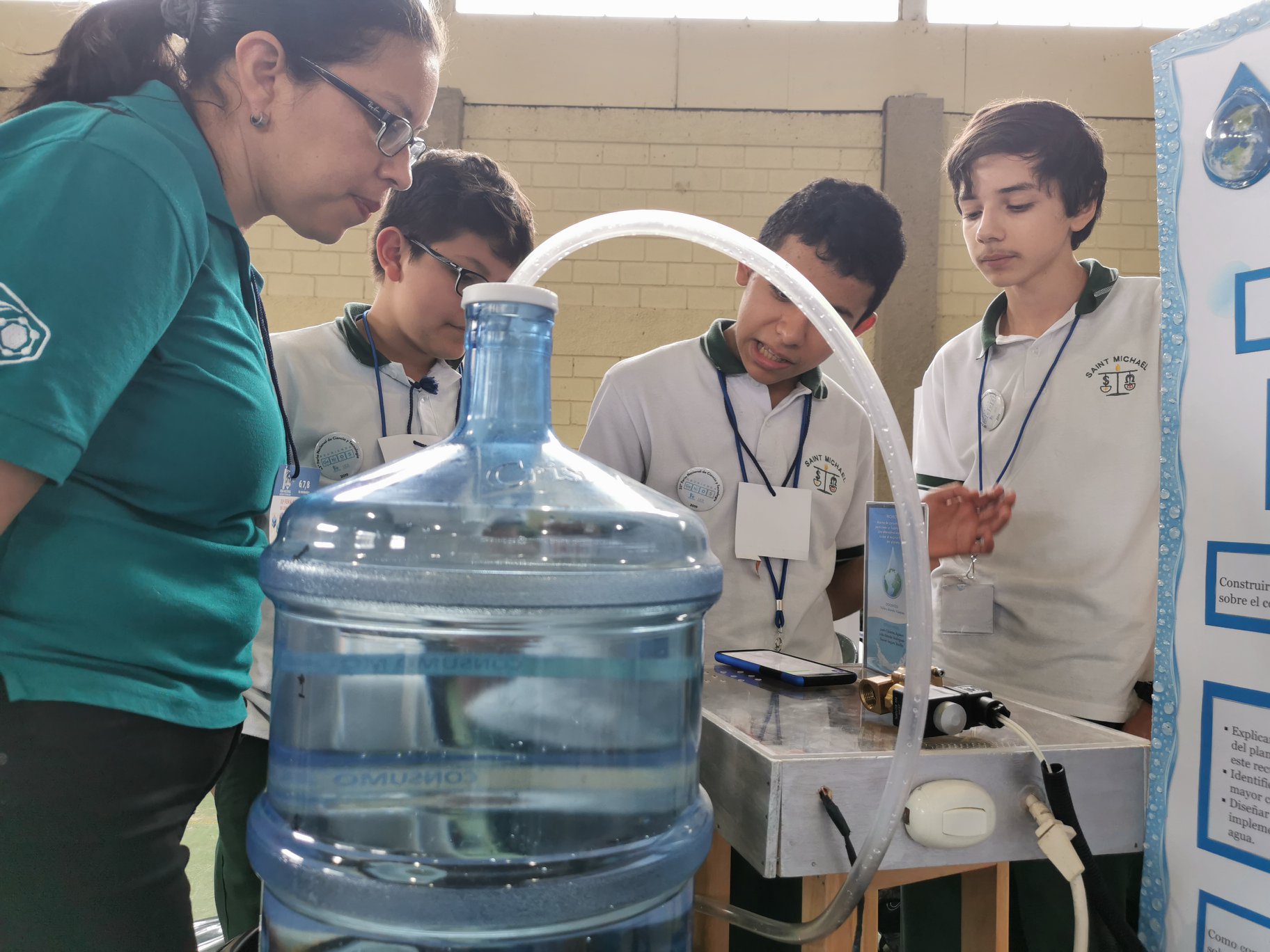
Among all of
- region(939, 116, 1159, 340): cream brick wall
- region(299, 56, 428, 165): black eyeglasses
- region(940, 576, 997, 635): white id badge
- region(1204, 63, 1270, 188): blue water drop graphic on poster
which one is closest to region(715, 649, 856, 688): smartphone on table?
region(940, 576, 997, 635): white id badge

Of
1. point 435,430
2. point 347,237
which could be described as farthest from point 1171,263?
point 347,237

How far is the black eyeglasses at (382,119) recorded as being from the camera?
77 cm

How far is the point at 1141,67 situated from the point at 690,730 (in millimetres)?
4629

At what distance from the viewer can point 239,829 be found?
1285mm

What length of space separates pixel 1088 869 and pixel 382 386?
1.22 metres

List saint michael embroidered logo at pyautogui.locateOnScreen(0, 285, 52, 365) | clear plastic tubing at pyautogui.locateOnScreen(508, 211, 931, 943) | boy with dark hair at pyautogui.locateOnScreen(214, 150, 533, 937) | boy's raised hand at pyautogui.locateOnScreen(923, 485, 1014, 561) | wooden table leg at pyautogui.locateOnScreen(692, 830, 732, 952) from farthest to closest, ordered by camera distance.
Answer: boy with dark hair at pyautogui.locateOnScreen(214, 150, 533, 937), boy's raised hand at pyautogui.locateOnScreen(923, 485, 1014, 561), wooden table leg at pyautogui.locateOnScreen(692, 830, 732, 952), clear plastic tubing at pyautogui.locateOnScreen(508, 211, 931, 943), saint michael embroidered logo at pyautogui.locateOnScreen(0, 285, 52, 365)

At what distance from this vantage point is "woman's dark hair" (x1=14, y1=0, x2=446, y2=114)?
0.71m

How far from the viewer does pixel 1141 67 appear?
13.2 feet

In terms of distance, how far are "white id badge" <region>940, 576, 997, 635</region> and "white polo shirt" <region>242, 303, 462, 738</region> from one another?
35.5 inches

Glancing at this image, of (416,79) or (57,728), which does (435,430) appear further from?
(57,728)

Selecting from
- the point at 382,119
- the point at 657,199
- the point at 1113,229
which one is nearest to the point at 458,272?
the point at 382,119

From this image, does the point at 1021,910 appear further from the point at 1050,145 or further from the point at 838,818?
the point at 1050,145

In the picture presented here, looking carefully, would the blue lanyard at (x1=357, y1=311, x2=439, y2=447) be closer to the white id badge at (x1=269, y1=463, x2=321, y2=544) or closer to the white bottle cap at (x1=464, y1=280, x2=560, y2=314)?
the white id badge at (x1=269, y1=463, x2=321, y2=544)

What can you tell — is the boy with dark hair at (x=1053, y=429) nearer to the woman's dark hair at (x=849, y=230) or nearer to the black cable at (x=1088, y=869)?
the woman's dark hair at (x=849, y=230)
